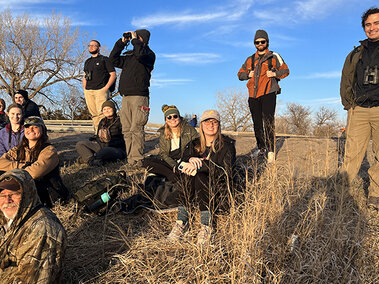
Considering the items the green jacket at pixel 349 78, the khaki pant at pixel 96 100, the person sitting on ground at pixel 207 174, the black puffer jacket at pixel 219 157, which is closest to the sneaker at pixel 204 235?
the person sitting on ground at pixel 207 174

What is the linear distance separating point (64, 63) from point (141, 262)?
91.4 ft

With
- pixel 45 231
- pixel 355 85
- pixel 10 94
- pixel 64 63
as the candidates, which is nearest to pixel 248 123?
pixel 64 63

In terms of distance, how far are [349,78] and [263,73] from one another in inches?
68.6

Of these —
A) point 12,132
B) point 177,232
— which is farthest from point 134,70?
point 177,232

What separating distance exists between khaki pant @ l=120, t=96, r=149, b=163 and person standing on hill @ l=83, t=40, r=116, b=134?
1.15 m

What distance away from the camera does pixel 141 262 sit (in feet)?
7.54

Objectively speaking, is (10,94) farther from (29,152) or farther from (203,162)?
(203,162)

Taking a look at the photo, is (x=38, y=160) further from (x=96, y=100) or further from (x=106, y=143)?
(x=96, y=100)

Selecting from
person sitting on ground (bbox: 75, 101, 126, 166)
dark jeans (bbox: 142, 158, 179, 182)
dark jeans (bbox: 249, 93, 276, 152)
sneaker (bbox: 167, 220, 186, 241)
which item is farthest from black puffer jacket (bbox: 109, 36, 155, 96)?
sneaker (bbox: 167, 220, 186, 241)

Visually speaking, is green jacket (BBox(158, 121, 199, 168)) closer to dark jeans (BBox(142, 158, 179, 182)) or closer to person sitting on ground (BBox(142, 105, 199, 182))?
person sitting on ground (BBox(142, 105, 199, 182))

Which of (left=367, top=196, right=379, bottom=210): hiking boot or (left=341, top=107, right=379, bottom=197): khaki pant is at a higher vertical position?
(left=341, top=107, right=379, bottom=197): khaki pant

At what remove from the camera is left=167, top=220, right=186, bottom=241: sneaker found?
8.70 ft

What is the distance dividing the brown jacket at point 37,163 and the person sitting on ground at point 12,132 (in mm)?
776

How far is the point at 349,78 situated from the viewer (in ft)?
12.8
